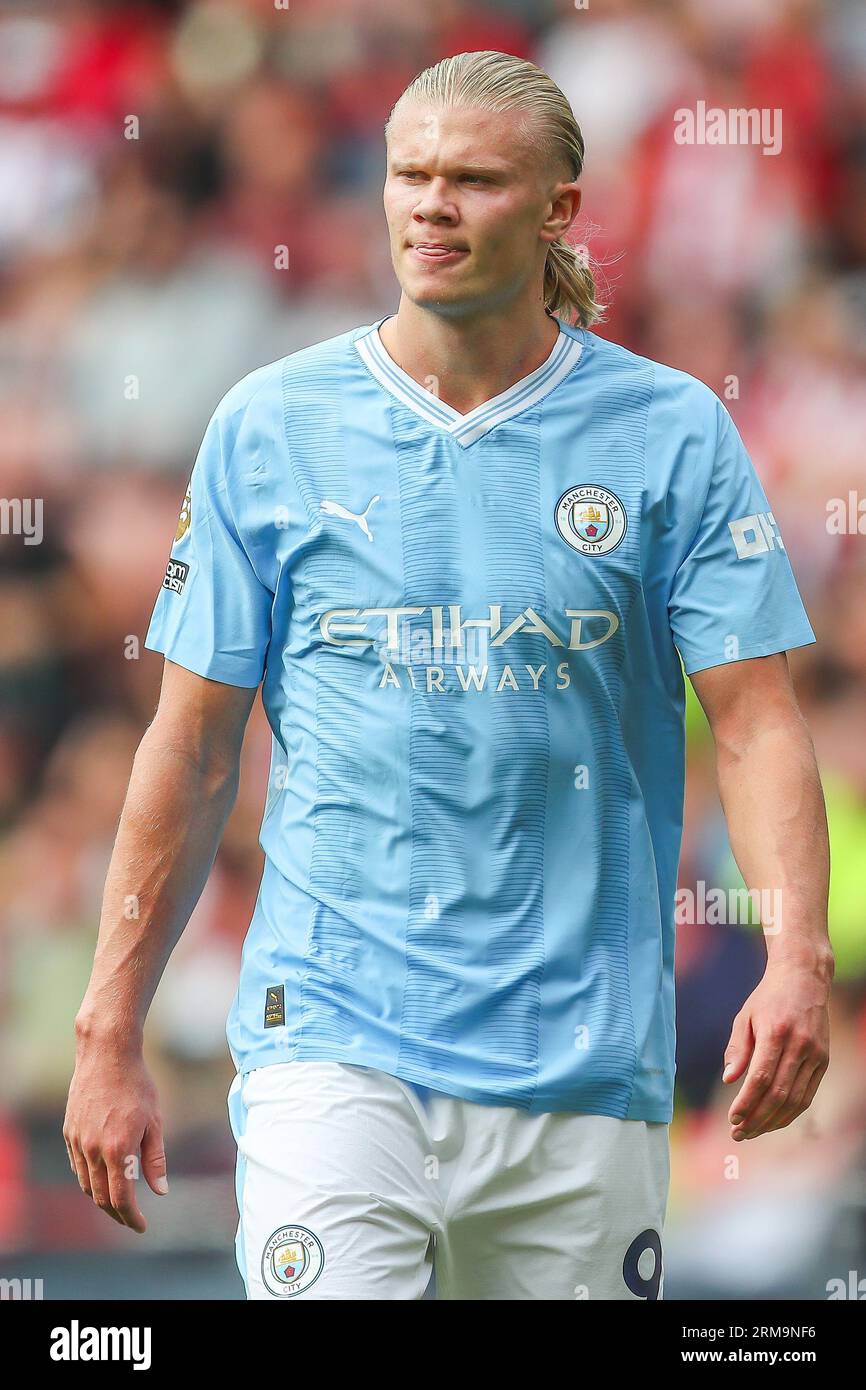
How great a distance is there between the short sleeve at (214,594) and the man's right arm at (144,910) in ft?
0.12

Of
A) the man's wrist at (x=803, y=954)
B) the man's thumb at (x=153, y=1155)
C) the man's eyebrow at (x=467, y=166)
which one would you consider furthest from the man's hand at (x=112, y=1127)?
the man's eyebrow at (x=467, y=166)

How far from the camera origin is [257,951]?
2.75 meters

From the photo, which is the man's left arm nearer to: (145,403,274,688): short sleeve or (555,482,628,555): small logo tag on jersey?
(555,482,628,555): small logo tag on jersey

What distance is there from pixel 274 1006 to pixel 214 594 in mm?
593

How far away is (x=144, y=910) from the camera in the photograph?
269 centimetres

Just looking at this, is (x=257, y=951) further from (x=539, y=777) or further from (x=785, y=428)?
(x=785, y=428)

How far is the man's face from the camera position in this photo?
2.74m

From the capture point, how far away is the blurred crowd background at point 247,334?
4758mm

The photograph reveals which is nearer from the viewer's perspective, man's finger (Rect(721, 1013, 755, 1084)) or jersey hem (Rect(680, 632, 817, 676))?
man's finger (Rect(721, 1013, 755, 1084))

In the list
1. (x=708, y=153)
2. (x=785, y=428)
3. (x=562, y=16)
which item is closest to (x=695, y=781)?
(x=785, y=428)

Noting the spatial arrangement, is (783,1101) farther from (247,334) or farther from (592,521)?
(247,334)
